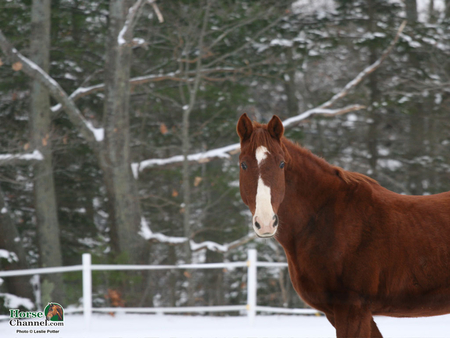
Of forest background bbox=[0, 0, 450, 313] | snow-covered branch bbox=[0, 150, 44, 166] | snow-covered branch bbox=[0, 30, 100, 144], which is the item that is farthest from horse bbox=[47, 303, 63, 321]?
snow-covered branch bbox=[0, 30, 100, 144]

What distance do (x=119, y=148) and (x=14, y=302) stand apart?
12.2 feet

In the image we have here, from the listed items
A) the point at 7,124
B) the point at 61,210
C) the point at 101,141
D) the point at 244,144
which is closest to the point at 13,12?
the point at 7,124

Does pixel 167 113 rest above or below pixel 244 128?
below

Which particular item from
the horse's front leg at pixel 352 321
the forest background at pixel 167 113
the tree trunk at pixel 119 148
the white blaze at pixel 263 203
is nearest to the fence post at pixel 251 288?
the forest background at pixel 167 113

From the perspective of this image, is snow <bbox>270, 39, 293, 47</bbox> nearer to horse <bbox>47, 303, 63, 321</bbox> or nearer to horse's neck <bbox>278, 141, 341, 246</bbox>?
horse <bbox>47, 303, 63, 321</bbox>

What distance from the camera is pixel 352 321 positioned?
2.85 m

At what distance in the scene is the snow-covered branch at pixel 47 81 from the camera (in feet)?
31.9

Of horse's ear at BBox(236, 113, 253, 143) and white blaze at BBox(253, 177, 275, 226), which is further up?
horse's ear at BBox(236, 113, 253, 143)

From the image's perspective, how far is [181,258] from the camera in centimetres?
1617

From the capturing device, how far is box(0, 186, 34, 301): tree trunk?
10344mm

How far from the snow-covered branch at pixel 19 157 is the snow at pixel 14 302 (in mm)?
2637

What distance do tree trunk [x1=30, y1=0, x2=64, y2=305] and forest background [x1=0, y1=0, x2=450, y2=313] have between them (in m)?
0.03

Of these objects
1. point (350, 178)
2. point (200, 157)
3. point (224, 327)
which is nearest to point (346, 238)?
point (350, 178)

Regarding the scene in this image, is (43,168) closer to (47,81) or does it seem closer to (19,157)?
(19,157)
